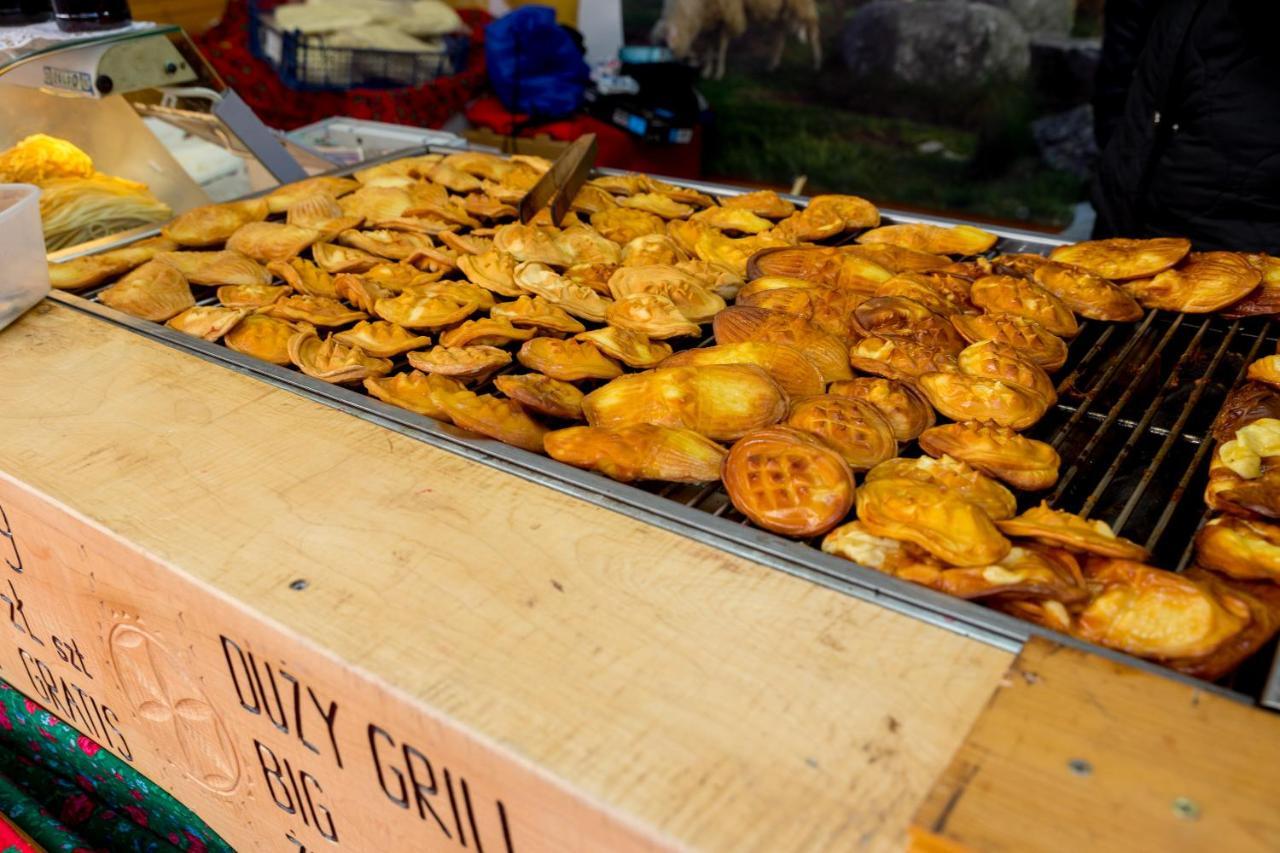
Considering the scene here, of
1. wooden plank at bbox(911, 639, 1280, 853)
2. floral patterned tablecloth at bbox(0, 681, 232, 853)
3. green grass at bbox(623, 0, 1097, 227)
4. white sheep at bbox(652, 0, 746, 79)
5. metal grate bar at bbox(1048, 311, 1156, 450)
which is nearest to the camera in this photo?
wooden plank at bbox(911, 639, 1280, 853)

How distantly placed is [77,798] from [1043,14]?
7403 mm

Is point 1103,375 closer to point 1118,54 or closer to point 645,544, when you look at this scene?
point 645,544

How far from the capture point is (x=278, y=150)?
10.3 feet

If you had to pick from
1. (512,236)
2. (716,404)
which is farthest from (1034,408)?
(512,236)

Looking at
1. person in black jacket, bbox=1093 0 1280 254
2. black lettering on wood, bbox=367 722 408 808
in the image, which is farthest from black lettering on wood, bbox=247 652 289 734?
person in black jacket, bbox=1093 0 1280 254

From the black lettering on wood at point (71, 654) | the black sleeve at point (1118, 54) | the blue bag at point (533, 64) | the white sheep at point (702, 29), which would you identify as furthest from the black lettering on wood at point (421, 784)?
the white sheep at point (702, 29)

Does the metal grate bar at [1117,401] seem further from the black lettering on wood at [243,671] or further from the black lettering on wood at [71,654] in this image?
the black lettering on wood at [71,654]

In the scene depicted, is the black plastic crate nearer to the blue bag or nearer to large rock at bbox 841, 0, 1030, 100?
the blue bag

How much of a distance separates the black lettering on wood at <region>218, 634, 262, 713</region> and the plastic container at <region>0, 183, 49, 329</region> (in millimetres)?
1218

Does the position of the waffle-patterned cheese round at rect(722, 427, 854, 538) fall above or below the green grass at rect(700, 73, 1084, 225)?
above

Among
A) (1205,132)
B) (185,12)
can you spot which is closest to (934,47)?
(1205,132)

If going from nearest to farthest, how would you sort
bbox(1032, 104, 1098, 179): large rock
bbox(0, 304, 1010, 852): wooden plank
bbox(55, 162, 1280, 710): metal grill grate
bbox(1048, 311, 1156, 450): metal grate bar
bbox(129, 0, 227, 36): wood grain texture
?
bbox(0, 304, 1010, 852): wooden plank, bbox(55, 162, 1280, 710): metal grill grate, bbox(1048, 311, 1156, 450): metal grate bar, bbox(129, 0, 227, 36): wood grain texture, bbox(1032, 104, 1098, 179): large rock

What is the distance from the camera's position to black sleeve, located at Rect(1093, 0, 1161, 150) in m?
3.73

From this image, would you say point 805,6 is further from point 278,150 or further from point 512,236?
point 512,236
